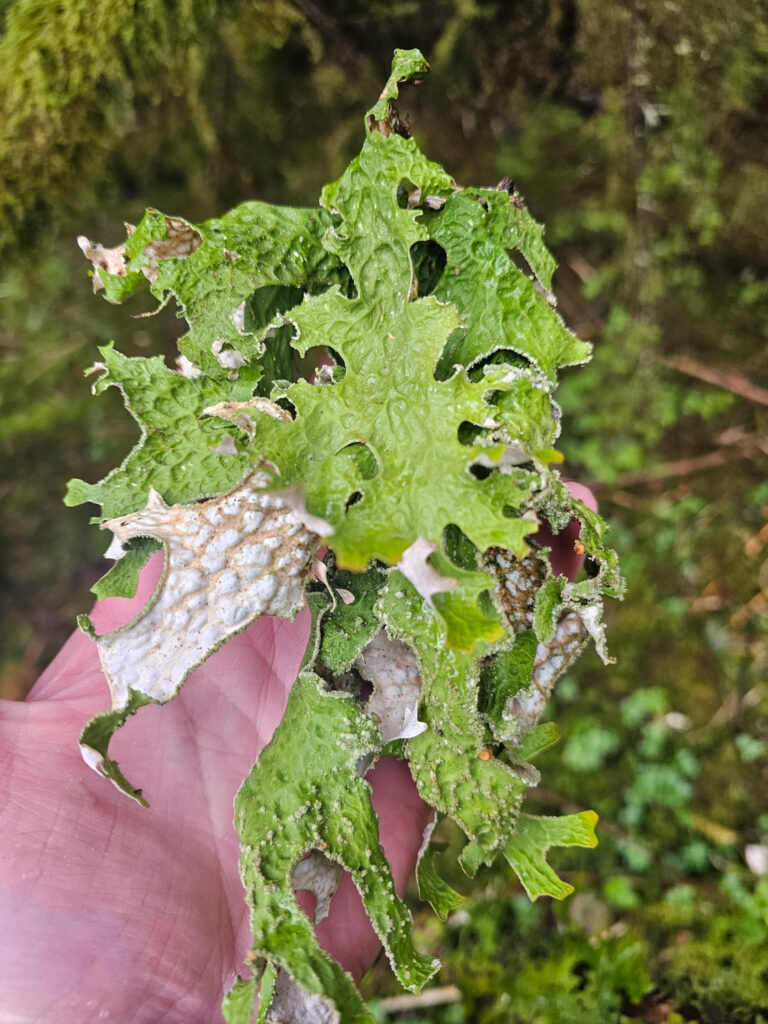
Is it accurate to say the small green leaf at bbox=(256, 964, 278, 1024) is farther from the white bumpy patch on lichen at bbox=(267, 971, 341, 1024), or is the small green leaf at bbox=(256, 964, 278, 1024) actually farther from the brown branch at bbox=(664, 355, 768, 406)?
the brown branch at bbox=(664, 355, 768, 406)

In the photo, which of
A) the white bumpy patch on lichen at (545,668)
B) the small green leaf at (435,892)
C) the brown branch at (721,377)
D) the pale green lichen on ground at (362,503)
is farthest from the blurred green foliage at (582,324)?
the white bumpy patch on lichen at (545,668)

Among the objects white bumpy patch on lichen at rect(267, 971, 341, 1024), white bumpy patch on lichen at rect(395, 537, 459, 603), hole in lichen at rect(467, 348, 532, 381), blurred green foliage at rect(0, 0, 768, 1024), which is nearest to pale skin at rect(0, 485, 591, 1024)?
white bumpy patch on lichen at rect(267, 971, 341, 1024)

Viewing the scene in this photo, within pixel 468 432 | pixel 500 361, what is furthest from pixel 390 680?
pixel 500 361

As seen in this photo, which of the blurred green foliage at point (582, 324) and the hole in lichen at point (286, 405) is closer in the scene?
the hole in lichen at point (286, 405)

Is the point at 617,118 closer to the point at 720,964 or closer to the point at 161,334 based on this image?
the point at 161,334

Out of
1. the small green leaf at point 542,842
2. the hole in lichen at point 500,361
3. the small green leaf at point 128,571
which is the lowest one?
the small green leaf at point 542,842

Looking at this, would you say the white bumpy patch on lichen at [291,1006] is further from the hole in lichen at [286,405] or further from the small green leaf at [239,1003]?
the hole in lichen at [286,405]

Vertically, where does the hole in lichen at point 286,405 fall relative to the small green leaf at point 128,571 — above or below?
above

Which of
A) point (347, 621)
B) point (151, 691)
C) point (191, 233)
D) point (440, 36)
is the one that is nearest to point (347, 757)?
point (347, 621)
